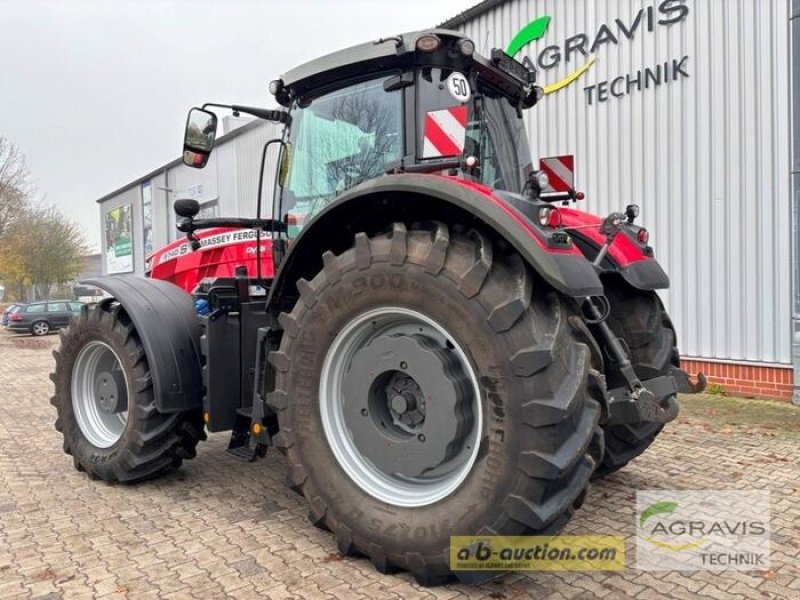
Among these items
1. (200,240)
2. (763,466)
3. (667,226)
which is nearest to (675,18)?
(667,226)

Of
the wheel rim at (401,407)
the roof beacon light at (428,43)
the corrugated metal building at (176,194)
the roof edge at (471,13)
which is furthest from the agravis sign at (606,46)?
the wheel rim at (401,407)

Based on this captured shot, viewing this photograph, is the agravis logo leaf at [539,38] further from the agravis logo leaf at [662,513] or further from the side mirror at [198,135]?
the agravis logo leaf at [662,513]

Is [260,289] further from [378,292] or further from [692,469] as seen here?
[692,469]

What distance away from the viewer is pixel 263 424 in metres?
3.43

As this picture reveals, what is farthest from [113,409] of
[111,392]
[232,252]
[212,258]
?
[232,252]

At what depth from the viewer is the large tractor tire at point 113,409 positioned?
3.95 metres

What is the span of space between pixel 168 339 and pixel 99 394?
1003 mm

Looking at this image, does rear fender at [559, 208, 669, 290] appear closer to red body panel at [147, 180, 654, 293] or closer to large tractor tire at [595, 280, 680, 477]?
red body panel at [147, 180, 654, 293]

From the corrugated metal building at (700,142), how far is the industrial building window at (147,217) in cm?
2296

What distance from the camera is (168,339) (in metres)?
3.92

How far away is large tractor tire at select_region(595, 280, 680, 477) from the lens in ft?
11.9

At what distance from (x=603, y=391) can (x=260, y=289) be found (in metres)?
2.33

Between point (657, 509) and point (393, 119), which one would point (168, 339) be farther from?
point (657, 509)

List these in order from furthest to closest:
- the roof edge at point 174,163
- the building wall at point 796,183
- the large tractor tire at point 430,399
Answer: the roof edge at point 174,163 < the building wall at point 796,183 < the large tractor tire at point 430,399
